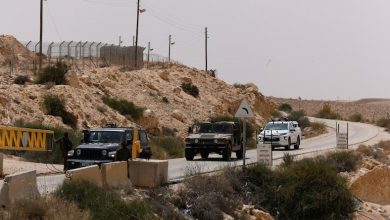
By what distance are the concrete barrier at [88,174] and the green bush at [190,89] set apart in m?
60.9

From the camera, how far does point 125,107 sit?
196 feet

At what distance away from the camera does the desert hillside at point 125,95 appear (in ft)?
156

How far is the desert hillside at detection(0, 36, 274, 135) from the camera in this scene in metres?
47.5

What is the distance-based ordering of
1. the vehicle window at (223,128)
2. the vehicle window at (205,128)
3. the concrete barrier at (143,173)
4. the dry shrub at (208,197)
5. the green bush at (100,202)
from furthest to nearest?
the vehicle window at (205,128), the vehicle window at (223,128), the concrete barrier at (143,173), the dry shrub at (208,197), the green bush at (100,202)

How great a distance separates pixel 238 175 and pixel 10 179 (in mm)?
11775

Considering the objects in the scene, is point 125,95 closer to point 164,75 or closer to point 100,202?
point 164,75

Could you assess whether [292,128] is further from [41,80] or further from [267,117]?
[267,117]

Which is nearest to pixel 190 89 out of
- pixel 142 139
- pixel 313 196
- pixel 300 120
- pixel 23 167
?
pixel 300 120

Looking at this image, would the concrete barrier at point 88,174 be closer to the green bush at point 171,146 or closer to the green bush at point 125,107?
the green bush at point 171,146

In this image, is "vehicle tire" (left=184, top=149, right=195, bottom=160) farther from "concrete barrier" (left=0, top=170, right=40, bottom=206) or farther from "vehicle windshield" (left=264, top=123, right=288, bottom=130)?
"concrete barrier" (left=0, top=170, right=40, bottom=206)

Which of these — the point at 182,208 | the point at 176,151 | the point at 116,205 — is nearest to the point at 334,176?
the point at 182,208

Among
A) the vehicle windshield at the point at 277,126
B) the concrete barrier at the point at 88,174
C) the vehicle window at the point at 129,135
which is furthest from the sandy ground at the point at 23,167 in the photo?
the vehicle windshield at the point at 277,126

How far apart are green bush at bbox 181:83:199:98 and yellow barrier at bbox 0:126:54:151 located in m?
55.5

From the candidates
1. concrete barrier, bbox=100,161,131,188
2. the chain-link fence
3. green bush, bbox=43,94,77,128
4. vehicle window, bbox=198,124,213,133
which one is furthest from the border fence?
concrete barrier, bbox=100,161,131,188
